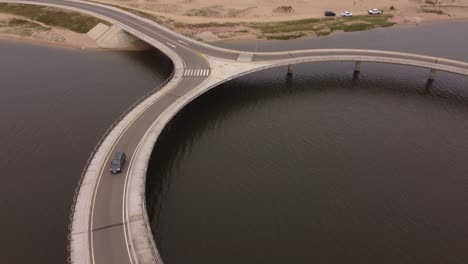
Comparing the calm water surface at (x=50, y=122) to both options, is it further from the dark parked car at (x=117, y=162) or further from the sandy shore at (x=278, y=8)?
the sandy shore at (x=278, y=8)

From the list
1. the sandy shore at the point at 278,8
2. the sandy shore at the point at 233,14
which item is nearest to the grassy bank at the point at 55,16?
the sandy shore at the point at 233,14

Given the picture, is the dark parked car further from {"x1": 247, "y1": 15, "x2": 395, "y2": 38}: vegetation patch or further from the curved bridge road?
{"x1": 247, "y1": 15, "x2": 395, "y2": 38}: vegetation patch

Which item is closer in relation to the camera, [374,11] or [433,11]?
[374,11]

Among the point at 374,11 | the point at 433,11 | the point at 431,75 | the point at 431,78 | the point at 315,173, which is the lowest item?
the point at 315,173

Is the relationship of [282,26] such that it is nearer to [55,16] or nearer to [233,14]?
[233,14]

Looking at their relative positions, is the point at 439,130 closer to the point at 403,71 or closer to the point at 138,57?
the point at 403,71

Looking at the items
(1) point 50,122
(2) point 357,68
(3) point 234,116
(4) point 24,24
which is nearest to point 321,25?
(2) point 357,68

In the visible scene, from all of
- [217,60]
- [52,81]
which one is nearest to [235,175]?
[217,60]
